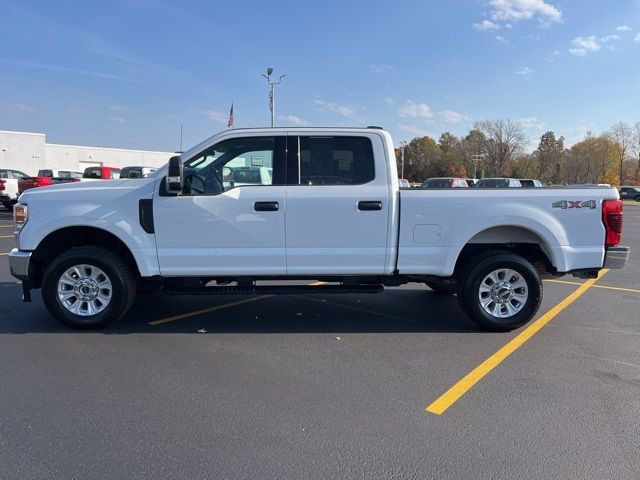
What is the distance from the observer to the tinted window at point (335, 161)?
17.2 feet

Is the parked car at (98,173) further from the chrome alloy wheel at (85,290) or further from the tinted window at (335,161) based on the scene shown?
the tinted window at (335,161)

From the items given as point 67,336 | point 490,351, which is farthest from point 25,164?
point 490,351

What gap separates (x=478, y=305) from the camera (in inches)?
209

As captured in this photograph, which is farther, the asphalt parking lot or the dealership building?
the dealership building

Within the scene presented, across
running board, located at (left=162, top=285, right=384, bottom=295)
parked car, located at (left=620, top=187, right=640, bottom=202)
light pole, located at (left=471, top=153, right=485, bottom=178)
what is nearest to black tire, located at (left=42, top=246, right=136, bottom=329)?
running board, located at (left=162, top=285, right=384, bottom=295)

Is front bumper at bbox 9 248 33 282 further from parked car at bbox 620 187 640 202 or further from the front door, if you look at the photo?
parked car at bbox 620 187 640 202

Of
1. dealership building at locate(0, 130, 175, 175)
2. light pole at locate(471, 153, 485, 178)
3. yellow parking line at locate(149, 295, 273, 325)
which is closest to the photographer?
yellow parking line at locate(149, 295, 273, 325)

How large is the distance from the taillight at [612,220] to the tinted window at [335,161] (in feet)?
8.17

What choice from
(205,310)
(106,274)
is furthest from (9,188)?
(106,274)

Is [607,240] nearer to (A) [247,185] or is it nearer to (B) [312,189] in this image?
(B) [312,189]

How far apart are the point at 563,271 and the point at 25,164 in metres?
47.3

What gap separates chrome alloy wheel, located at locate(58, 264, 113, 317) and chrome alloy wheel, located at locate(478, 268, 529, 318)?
13.3ft

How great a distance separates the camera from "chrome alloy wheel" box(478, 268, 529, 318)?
5344 millimetres

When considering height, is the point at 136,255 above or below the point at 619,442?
above
